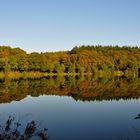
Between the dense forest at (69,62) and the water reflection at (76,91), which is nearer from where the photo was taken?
the water reflection at (76,91)

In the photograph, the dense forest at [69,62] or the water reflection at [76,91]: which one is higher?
the dense forest at [69,62]

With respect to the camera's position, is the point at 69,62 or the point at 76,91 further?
the point at 69,62

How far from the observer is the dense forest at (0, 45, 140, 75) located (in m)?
75.5

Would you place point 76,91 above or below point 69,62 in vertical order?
below

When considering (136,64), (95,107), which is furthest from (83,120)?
(136,64)

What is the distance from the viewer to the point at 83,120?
60.5 feet

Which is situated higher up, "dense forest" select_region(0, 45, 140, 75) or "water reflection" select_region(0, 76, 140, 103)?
"dense forest" select_region(0, 45, 140, 75)

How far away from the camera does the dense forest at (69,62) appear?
→ 75500 millimetres

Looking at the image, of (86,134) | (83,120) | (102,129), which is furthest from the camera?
(83,120)

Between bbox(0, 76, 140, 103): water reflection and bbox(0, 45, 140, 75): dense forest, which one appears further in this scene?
bbox(0, 45, 140, 75): dense forest

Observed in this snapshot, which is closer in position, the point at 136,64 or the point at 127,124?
the point at 127,124

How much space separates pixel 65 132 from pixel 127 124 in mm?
3810

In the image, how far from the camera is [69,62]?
3307 inches

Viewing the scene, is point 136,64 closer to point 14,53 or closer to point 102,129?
point 14,53
